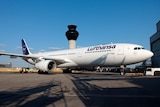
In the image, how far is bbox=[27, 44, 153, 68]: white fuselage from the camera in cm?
2619

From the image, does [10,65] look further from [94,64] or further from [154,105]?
[154,105]

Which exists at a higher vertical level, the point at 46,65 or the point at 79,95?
the point at 46,65

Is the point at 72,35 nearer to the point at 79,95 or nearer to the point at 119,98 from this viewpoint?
the point at 79,95

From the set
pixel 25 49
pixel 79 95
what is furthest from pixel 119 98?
pixel 25 49

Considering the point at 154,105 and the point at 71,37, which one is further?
the point at 71,37

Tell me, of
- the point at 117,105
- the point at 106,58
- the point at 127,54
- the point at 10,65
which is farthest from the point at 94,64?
the point at 10,65

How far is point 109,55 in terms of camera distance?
91.3 feet

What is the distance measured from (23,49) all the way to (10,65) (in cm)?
8037

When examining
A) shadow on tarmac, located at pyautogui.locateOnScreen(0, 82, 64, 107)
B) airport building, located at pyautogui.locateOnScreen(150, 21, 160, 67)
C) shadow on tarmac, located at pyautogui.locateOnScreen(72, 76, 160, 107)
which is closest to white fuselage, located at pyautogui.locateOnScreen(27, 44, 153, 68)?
shadow on tarmac, located at pyautogui.locateOnScreen(72, 76, 160, 107)

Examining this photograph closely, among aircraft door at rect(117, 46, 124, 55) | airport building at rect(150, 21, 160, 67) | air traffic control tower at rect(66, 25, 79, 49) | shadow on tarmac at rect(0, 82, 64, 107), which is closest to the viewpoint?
shadow on tarmac at rect(0, 82, 64, 107)

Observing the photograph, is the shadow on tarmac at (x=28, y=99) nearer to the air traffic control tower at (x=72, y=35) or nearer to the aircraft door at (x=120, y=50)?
the aircraft door at (x=120, y=50)

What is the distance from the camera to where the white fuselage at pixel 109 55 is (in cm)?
2619

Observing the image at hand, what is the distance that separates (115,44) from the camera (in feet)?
93.8

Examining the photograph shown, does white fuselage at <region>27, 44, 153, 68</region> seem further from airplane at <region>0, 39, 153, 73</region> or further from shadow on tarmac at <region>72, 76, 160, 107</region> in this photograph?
shadow on tarmac at <region>72, 76, 160, 107</region>
